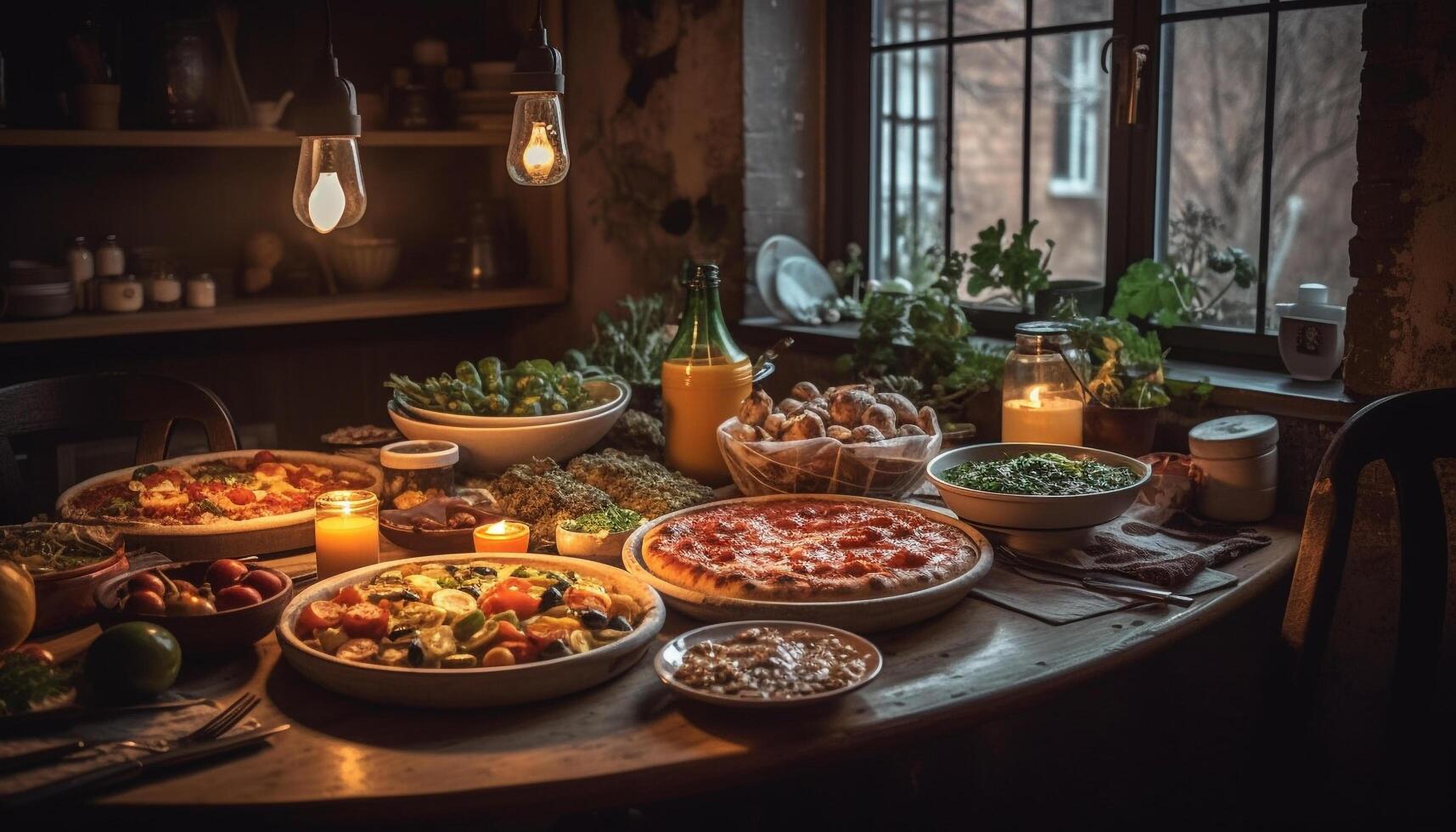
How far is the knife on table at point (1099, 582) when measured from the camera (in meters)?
1.74

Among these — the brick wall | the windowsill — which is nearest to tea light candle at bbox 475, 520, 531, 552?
the windowsill

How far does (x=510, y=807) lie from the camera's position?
1.24 meters

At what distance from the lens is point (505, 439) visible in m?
2.34

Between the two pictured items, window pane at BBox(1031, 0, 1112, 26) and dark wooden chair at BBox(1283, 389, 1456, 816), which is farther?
window pane at BBox(1031, 0, 1112, 26)

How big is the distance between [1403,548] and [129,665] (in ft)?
5.28

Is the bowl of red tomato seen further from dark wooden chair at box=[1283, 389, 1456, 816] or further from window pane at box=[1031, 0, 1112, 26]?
window pane at box=[1031, 0, 1112, 26]

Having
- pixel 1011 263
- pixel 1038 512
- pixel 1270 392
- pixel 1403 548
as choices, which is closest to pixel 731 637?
pixel 1038 512

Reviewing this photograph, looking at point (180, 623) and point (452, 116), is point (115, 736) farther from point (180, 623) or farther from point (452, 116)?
point (452, 116)

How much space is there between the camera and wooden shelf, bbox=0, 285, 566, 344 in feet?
10.6

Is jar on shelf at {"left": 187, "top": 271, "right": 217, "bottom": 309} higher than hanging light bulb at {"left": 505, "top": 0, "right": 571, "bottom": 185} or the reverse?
the reverse

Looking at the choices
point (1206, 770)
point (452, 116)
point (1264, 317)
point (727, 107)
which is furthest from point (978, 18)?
point (1206, 770)

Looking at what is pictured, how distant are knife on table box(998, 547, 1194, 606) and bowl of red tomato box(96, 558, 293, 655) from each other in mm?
1053

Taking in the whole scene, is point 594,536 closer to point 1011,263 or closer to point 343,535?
point 343,535

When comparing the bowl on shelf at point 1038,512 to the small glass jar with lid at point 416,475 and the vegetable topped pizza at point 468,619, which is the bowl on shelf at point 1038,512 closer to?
the vegetable topped pizza at point 468,619
